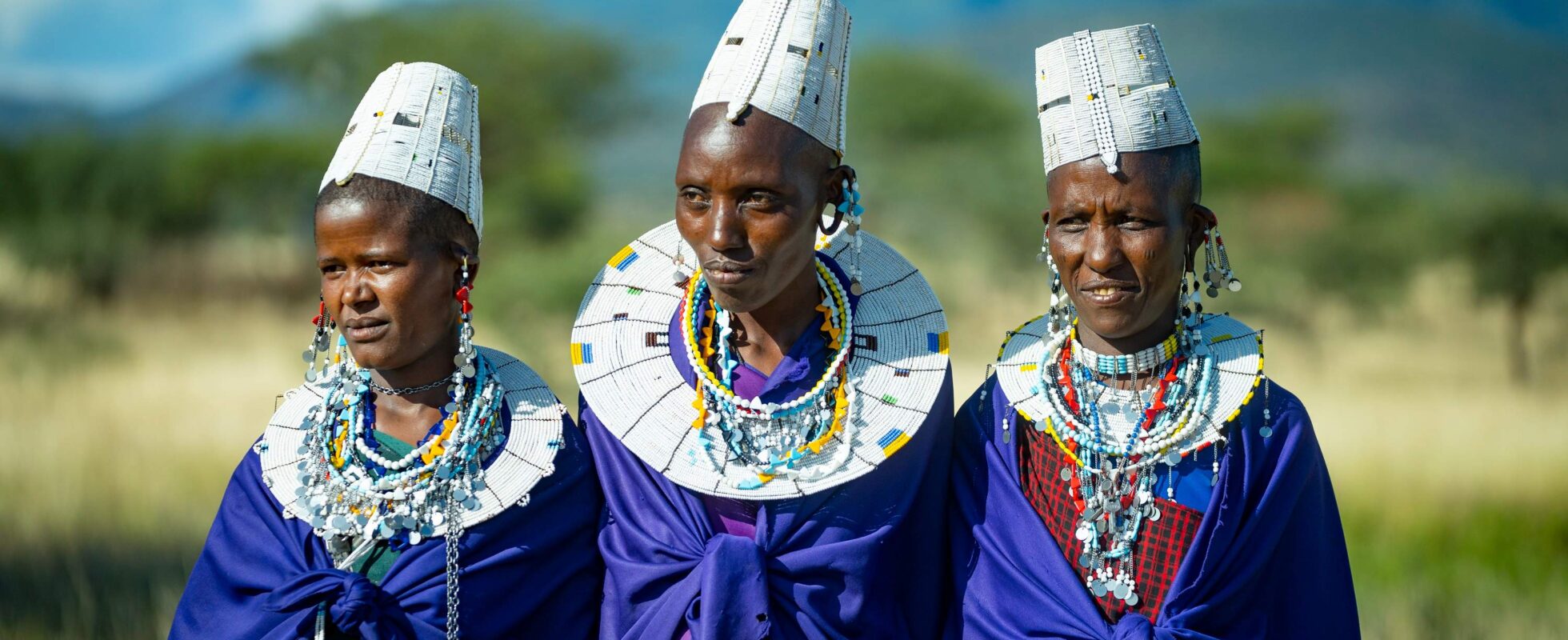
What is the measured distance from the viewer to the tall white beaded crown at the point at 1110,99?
13.0 feet

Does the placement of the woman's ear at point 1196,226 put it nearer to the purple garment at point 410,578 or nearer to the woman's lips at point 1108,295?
the woman's lips at point 1108,295

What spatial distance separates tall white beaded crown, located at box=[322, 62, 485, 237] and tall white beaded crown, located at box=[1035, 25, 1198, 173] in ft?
5.57

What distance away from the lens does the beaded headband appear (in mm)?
4066

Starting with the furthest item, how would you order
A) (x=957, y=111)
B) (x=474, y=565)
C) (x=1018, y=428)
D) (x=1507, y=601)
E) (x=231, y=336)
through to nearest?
(x=957, y=111) → (x=231, y=336) → (x=1507, y=601) → (x=1018, y=428) → (x=474, y=565)

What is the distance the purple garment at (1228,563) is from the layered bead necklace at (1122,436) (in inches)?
4.0

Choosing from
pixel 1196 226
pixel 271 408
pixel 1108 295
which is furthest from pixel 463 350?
pixel 271 408

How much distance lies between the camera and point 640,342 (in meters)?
4.29

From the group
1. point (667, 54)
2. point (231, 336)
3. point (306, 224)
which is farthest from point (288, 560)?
point (667, 54)

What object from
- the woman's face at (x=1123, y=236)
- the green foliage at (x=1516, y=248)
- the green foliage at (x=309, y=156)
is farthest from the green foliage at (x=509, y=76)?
the woman's face at (x=1123, y=236)

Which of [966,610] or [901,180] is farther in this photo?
[901,180]

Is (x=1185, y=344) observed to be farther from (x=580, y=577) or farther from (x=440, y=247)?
(x=440, y=247)

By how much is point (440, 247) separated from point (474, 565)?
92cm

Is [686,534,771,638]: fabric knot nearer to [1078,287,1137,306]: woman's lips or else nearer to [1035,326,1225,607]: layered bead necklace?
[1035,326,1225,607]: layered bead necklace

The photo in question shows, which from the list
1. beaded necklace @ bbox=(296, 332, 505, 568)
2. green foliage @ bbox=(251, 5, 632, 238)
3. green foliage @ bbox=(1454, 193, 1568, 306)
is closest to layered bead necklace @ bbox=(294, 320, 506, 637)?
beaded necklace @ bbox=(296, 332, 505, 568)
